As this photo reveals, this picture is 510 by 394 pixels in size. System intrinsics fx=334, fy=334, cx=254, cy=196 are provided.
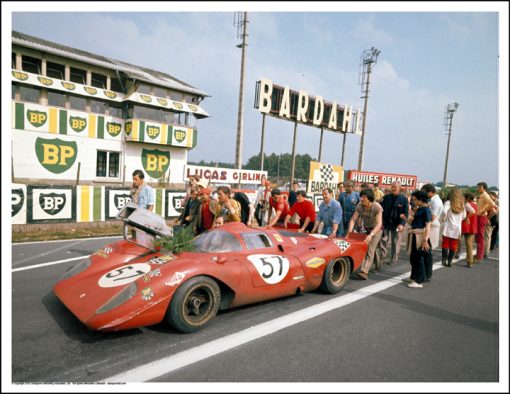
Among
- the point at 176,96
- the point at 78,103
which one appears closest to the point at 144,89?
the point at 176,96

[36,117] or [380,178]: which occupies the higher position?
[36,117]

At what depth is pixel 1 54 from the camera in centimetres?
317

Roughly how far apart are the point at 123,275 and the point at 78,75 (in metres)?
16.7

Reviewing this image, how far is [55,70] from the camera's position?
16172 mm

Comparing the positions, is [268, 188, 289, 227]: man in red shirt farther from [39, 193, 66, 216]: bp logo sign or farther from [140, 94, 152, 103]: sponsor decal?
[140, 94, 152, 103]: sponsor decal

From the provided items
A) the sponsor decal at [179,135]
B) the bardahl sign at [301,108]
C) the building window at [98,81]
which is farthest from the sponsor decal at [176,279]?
the sponsor decal at [179,135]

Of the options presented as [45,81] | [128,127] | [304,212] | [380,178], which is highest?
[45,81]

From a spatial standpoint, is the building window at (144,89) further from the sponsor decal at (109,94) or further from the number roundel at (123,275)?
the number roundel at (123,275)

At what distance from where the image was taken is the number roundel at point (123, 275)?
3625 mm

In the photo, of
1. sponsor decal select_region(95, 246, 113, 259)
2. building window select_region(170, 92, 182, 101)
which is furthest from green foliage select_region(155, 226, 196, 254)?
building window select_region(170, 92, 182, 101)

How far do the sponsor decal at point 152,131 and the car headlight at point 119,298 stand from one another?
16.8m

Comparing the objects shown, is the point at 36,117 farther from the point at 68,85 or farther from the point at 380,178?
the point at 380,178

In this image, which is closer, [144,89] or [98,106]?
[98,106]

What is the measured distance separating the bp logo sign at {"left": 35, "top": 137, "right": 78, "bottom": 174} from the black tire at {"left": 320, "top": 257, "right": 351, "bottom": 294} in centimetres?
1560
